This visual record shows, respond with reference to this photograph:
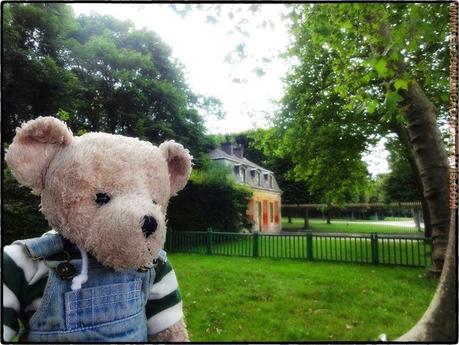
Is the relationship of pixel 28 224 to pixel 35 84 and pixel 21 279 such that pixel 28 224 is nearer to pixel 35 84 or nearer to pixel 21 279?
pixel 35 84

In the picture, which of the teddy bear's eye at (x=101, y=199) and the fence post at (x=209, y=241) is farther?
the fence post at (x=209, y=241)

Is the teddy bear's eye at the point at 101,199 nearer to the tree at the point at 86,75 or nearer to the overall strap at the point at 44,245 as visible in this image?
the overall strap at the point at 44,245

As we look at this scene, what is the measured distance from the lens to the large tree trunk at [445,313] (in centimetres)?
170

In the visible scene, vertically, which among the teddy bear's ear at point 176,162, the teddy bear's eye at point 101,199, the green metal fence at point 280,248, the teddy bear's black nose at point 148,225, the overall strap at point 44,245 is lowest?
the green metal fence at point 280,248

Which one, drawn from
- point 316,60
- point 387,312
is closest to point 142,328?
point 387,312

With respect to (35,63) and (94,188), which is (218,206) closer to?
(35,63)

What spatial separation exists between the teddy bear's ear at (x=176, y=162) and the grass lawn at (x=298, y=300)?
163 cm

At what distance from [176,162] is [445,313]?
1.44 meters

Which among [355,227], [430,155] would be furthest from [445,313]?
[355,227]

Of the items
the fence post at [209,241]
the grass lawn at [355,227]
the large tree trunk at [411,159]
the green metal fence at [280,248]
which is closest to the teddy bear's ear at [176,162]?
the grass lawn at [355,227]

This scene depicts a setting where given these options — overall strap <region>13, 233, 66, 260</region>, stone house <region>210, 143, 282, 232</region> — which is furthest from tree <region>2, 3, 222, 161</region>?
stone house <region>210, 143, 282, 232</region>

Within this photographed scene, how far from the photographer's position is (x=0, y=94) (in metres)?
1.74

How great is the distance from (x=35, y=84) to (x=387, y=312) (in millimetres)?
3520

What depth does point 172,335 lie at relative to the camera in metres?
1.43
